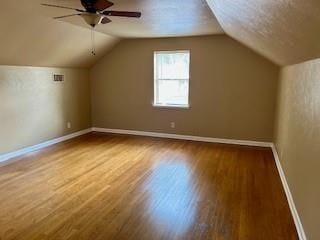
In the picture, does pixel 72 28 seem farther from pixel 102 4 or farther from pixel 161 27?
pixel 102 4

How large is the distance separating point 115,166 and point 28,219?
173cm

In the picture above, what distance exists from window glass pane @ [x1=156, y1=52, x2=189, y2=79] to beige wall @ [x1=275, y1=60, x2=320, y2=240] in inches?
112

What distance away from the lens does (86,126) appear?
672 cm

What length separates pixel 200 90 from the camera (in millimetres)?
5742

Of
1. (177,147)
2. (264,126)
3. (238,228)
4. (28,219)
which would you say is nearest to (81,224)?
(28,219)

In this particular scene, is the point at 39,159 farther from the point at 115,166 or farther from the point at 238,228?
the point at 238,228

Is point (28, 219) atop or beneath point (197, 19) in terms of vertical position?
beneath

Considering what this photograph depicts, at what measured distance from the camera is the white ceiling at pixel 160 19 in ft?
10.3

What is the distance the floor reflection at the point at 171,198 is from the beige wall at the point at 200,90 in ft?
5.99

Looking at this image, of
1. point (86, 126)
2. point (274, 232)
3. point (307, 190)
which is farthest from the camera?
point (86, 126)

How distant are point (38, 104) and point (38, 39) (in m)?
1.48

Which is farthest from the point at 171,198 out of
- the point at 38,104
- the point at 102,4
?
the point at 38,104

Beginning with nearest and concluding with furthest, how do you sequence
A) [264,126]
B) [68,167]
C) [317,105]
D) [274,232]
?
[317,105] < [274,232] < [68,167] < [264,126]

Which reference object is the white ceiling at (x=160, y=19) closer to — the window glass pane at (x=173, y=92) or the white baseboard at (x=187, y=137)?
the window glass pane at (x=173, y=92)
